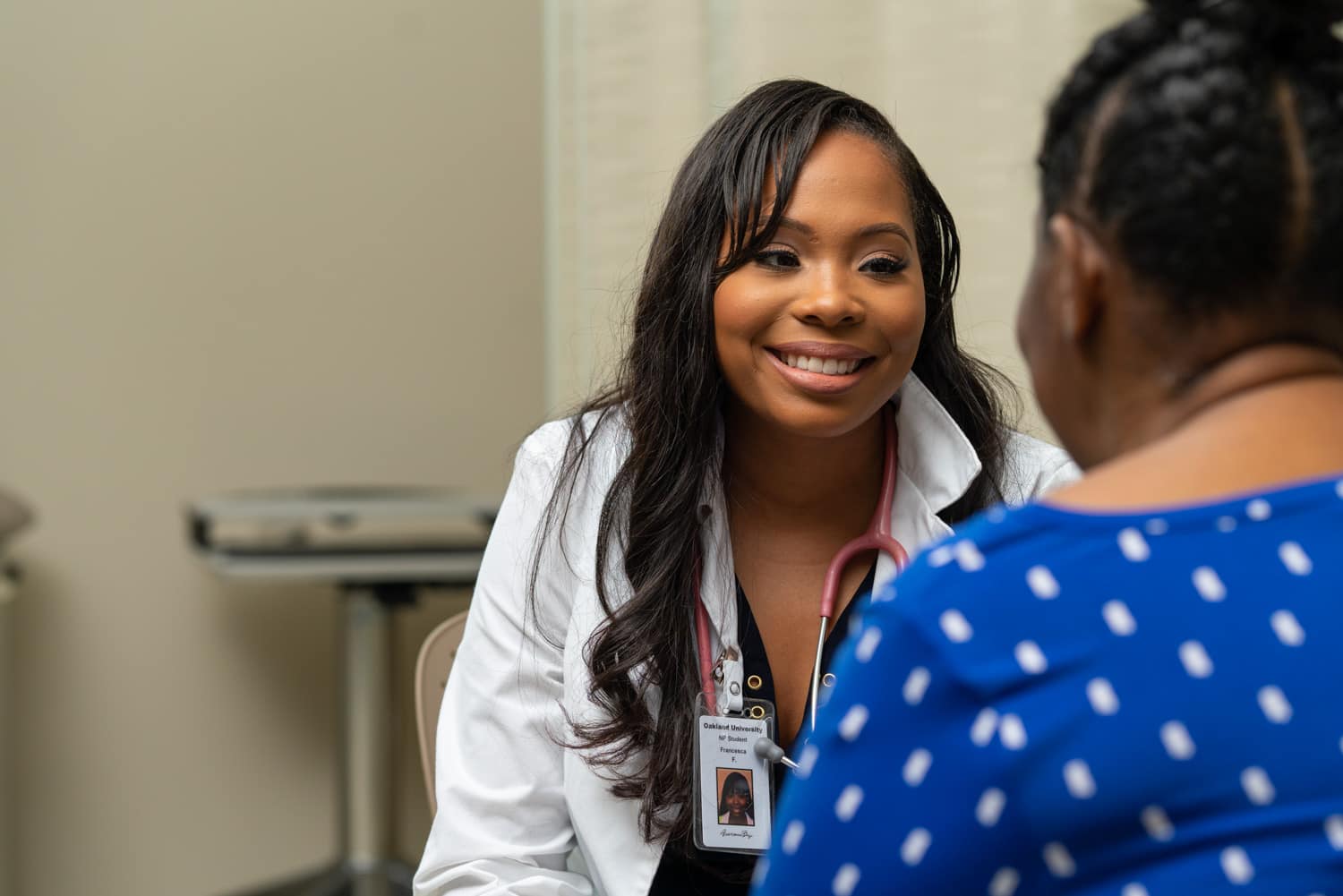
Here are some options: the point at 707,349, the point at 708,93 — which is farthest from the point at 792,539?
the point at 708,93

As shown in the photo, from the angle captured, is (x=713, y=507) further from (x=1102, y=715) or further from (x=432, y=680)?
(x=1102, y=715)

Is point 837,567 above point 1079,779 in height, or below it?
below

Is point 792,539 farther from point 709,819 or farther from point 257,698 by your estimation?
point 257,698

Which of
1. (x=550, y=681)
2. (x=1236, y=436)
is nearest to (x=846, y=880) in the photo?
(x=1236, y=436)

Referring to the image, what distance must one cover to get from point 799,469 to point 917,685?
2.65 feet

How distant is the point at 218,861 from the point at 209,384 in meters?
0.92

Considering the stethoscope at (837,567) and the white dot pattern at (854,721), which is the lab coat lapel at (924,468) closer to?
the stethoscope at (837,567)

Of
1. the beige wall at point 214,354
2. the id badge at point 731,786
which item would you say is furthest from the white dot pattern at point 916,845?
the beige wall at point 214,354

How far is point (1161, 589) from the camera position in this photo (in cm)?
60

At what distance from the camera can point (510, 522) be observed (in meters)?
Result: 1.37

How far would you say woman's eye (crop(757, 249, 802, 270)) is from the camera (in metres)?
1.30

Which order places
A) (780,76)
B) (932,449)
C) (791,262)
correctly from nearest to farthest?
(791,262), (932,449), (780,76)

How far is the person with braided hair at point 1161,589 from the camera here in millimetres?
579

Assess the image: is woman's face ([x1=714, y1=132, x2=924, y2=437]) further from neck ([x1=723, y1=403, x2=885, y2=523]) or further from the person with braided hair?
the person with braided hair
